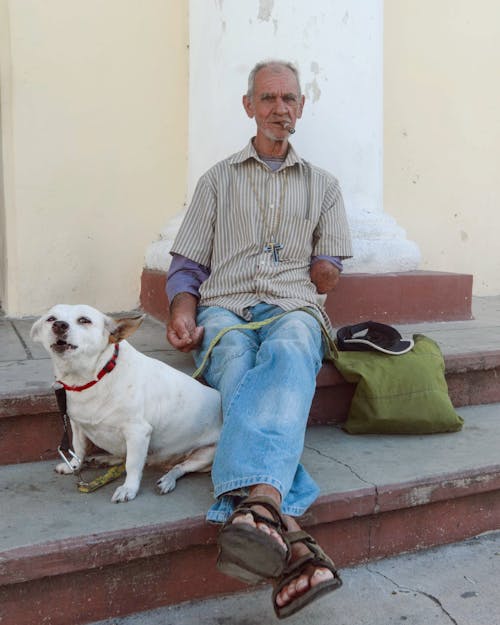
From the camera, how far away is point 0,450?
96.5 inches

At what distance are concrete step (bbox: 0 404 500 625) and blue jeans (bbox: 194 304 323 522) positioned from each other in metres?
0.13

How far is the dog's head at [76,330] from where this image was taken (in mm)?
2033

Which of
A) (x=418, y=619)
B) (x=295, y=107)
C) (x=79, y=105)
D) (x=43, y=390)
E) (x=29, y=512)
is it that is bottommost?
(x=418, y=619)

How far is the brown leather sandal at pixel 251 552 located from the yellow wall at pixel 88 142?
2595mm

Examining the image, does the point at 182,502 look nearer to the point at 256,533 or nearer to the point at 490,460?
the point at 256,533

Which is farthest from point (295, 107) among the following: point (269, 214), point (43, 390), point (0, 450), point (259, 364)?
point (0, 450)

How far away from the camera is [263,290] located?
2.88 meters

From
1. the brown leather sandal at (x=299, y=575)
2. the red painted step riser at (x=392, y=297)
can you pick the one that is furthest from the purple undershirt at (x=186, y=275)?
the brown leather sandal at (x=299, y=575)

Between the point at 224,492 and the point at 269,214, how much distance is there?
1.38 meters

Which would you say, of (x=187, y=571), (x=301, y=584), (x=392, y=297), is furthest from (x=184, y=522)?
(x=392, y=297)

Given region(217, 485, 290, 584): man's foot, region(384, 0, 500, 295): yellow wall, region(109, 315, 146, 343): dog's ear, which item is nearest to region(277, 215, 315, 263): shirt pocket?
region(109, 315, 146, 343): dog's ear

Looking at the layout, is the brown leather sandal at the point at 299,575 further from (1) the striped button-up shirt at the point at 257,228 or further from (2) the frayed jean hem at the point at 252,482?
(1) the striped button-up shirt at the point at 257,228

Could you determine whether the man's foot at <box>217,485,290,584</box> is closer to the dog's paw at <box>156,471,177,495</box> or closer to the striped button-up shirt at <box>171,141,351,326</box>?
the dog's paw at <box>156,471,177,495</box>

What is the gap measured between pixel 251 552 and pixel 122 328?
814 millimetres
